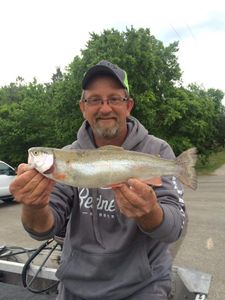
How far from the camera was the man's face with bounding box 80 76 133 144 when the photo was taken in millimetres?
3020

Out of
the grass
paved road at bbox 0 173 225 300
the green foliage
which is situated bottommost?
the grass

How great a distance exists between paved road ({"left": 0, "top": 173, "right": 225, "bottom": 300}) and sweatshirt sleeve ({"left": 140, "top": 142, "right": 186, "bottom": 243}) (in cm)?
355

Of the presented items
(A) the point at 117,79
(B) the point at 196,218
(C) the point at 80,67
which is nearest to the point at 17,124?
(C) the point at 80,67

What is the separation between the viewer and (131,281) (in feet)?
9.30

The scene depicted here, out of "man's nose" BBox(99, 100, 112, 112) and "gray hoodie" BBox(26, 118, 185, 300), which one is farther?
"man's nose" BBox(99, 100, 112, 112)

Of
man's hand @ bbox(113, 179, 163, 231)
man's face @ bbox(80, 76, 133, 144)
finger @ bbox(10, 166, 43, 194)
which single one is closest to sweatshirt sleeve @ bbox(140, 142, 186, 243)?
A: man's hand @ bbox(113, 179, 163, 231)

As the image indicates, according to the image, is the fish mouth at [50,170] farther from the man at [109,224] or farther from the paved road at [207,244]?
the paved road at [207,244]

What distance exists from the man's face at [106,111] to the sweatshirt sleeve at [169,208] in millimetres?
337

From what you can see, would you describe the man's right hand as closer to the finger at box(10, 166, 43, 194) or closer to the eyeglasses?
the finger at box(10, 166, 43, 194)

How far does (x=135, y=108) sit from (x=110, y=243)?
922 inches

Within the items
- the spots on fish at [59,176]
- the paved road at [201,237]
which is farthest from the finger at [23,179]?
the paved road at [201,237]

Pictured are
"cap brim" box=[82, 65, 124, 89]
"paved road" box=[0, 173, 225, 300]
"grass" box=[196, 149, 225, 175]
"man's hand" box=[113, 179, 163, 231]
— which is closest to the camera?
"man's hand" box=[113, 179, 163, 231]

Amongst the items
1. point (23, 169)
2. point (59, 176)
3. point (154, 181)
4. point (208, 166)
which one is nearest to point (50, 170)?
point (59, 176)

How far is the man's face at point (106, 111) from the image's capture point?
3.02 meters
